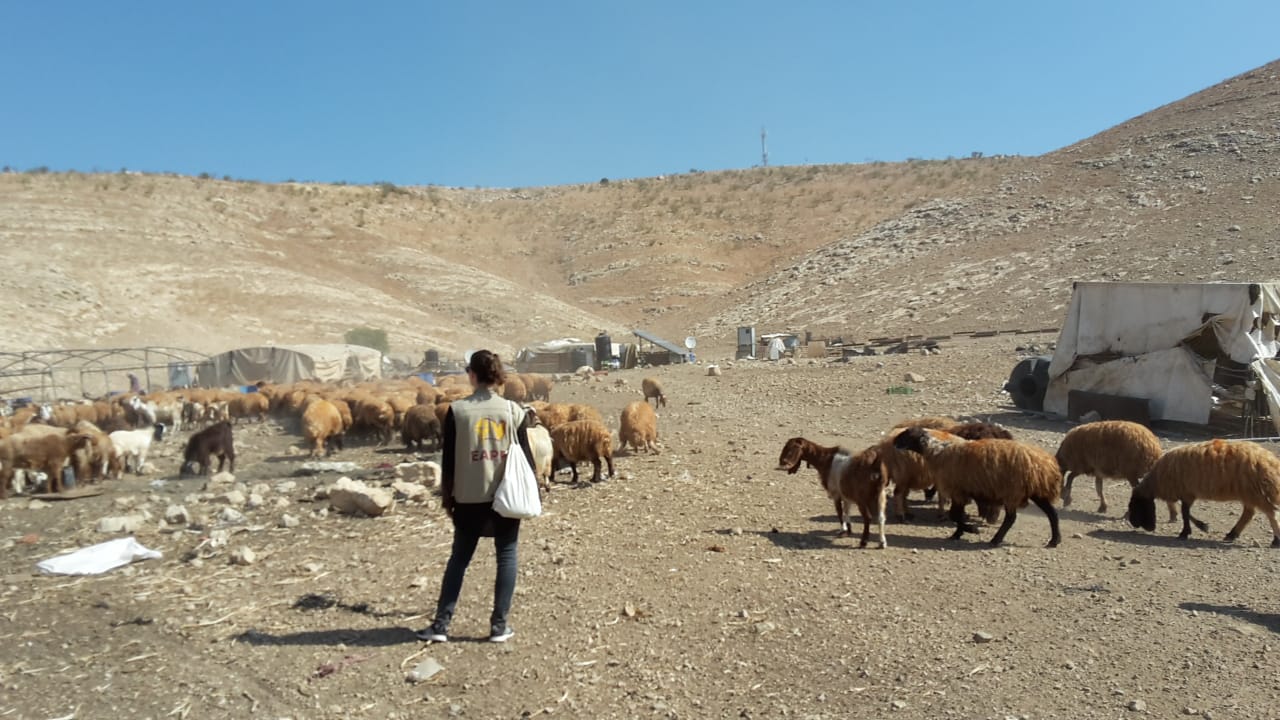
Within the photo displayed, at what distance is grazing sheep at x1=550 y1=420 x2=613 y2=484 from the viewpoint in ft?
35.5

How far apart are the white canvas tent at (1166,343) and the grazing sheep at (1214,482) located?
6989mm

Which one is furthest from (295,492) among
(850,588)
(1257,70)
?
(1257,70)

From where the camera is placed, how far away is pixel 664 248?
2357 inches

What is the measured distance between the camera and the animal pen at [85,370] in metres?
26.3

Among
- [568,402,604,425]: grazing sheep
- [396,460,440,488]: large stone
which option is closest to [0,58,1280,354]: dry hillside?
[568,402,604,425]: grazing sheep

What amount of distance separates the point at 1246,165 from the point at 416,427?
41.4 metres

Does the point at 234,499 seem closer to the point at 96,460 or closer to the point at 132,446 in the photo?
the point at 96,460

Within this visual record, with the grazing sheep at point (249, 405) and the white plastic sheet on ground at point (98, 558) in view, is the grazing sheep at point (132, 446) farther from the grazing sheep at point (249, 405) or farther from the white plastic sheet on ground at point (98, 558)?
the white plastic sheet on ground at point (98, 558)

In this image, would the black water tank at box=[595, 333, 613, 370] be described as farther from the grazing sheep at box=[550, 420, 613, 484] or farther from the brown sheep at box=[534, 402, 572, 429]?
the grazing sheep at box=[550, 420, 613, 484]

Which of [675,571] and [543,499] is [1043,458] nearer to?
[675,571]

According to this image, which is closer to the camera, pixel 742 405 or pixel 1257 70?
pixel 742 405

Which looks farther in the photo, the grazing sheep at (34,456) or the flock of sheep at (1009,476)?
the grazing sheep at (34,456)

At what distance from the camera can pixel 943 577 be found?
6.56 m

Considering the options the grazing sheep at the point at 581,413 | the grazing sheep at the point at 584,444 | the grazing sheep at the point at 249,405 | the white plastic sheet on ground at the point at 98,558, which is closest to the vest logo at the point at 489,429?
the white plastic sheet on ground at the point at 98,558
